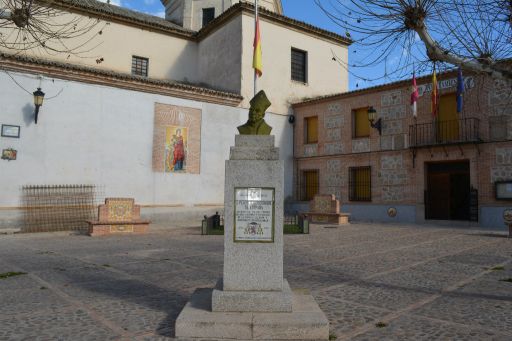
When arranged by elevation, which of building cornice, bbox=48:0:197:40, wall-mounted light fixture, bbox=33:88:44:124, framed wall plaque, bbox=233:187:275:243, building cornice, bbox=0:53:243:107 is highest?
building cornice, bbox=48:0:197:40

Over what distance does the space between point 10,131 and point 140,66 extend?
8447 mm

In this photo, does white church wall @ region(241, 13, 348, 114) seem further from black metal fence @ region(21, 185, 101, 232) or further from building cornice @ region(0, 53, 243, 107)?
black metal fence @ region(21, 185, 101, 232)

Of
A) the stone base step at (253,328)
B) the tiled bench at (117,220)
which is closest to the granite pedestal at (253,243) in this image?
the stone base step at (253,328)

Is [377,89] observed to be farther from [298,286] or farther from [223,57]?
[298,286]

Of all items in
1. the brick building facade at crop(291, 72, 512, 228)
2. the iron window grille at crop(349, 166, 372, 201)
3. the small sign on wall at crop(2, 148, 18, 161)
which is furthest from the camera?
the iron window grille at crop(349, 166, 372, 201)

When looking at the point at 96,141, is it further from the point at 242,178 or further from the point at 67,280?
the point at 242,178

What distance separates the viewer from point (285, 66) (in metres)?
20.6

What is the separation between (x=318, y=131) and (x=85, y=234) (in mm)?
11795

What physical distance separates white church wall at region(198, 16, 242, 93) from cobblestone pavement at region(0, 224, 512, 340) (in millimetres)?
11382

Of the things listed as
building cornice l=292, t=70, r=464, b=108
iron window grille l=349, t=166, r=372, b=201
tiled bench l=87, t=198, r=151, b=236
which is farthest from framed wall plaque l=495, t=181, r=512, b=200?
tiled bench l=87, t=198, r=151, b=236

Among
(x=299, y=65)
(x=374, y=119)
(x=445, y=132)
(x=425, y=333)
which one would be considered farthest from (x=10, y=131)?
(x=445, y=132)

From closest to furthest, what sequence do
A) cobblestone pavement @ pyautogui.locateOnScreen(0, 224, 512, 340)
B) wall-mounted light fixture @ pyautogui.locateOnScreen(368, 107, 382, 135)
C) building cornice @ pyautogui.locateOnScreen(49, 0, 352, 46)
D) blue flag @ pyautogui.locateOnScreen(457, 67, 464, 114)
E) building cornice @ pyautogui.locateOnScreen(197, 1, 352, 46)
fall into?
cobblestone pavement @ pyautogui.locateOnScreen(0, 224, 512, 340) < blue flag @ pyautogui.locateOnScreen(457, 67, 464, 114) < wall-mounted light fixture @ pyautogui.locateOnScreen(368, 107, 382, 135) < building cornice @ pyautogui.locateOnScreen(49, 0, 352, 46) < building cornice @ pyautogui.locateOnScreen(197, 1, 352, 46)

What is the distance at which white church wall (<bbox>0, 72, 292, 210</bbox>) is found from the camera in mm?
13312

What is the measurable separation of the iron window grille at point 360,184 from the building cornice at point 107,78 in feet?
20.7
